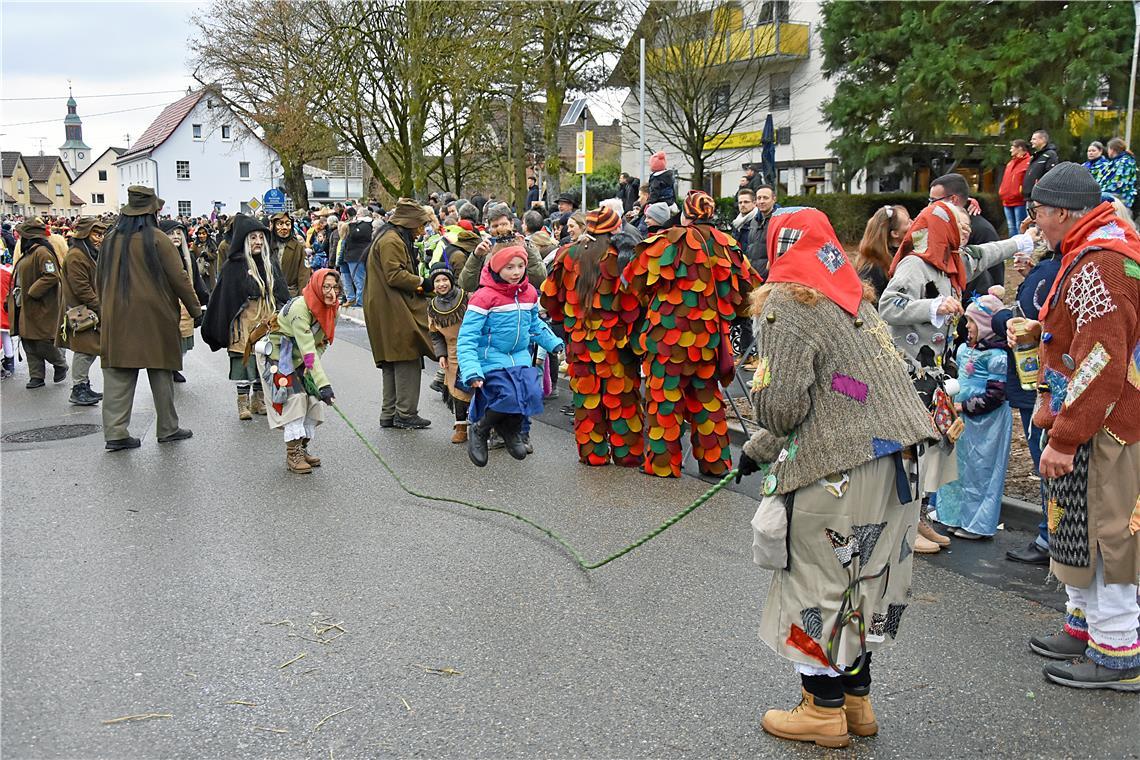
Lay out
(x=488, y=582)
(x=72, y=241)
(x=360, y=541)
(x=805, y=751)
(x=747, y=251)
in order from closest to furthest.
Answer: (x=805, y=751) → (x=488, y=582) → (x=360, y=541) → (x=72, y=241) → (x=747, y=251)

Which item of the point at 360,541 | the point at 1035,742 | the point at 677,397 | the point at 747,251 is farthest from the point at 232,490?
the point at 747,251

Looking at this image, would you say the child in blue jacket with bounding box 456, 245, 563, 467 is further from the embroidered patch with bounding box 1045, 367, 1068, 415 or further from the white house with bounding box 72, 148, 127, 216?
the white house with bounding box 72, 148, 127, 216

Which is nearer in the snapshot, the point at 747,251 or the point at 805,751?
the point at 805,751

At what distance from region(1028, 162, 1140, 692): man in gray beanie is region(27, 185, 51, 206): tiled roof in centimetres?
13951

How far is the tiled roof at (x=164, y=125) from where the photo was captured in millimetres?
77312

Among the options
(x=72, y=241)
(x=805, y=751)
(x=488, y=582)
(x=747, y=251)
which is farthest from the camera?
(x=747, y=251)

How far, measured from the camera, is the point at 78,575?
5.72m

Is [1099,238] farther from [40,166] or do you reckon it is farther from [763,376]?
[40,166]

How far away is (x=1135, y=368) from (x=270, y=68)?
37.3 meters

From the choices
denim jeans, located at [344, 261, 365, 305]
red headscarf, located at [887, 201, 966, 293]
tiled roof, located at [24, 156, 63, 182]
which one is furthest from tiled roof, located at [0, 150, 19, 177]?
red headscarf, located at [887, 201, 966, 293]

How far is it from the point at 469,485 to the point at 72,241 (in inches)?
255

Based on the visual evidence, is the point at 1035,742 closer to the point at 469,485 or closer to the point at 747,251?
the point at 469,485

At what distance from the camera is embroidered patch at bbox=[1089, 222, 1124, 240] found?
4074mm

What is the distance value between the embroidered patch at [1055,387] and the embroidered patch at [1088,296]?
26 cm
